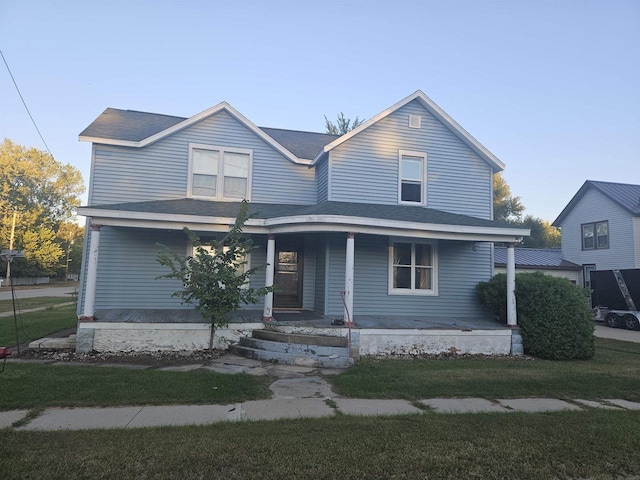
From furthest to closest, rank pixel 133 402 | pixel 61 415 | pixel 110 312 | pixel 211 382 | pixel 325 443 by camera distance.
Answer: pixel 110 312
pixel 211 382
pixel 133 402
pixel 61 415
pixel 325 443

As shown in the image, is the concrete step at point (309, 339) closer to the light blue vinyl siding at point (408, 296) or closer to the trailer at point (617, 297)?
the light blue vinyl siding at point (408, 296)

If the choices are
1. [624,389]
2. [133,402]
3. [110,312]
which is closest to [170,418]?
[133,402]

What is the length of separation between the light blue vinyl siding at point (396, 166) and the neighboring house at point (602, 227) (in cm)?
1344

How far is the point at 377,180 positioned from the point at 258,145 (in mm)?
3698

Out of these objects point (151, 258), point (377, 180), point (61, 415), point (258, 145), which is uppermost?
point (258, 145)

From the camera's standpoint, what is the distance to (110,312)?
9.89m

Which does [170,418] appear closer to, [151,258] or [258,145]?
[151,258]

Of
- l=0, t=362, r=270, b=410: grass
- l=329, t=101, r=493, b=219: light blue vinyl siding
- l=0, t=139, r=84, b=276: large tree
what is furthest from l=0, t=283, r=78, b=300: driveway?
l=329, t=101, r=493, b=219: light blue vinyl siding

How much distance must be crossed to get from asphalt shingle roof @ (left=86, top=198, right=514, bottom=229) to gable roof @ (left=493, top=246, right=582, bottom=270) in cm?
1365

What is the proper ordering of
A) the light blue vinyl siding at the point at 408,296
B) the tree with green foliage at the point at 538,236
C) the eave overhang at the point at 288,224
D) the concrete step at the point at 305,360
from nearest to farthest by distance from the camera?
the concrete step at the point at 305,360 → the eave overhang at the point at 288,224 → the light blue vinyl siding at the point at 408,296 → the tree with green foliage at the point at 538,236

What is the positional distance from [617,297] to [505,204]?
2841cm

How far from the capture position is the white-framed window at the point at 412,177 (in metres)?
11.8

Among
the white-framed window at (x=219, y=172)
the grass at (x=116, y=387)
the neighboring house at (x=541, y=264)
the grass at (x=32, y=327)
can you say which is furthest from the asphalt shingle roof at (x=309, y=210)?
the neighboring house at (x=541, y=264)

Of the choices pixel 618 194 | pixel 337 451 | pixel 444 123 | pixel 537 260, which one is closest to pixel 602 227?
pixel 618 194
